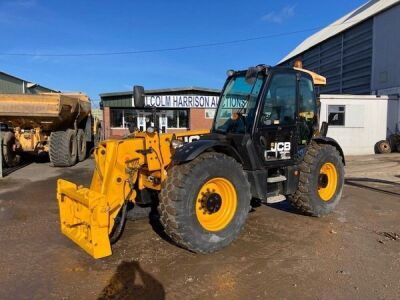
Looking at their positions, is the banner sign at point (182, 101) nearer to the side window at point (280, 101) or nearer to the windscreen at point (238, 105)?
the windscreen at point (238, 105)

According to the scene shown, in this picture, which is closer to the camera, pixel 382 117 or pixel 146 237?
pixel 146 237

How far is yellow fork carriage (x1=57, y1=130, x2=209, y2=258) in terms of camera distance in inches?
170

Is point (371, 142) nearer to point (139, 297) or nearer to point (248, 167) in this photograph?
point (248, 167)

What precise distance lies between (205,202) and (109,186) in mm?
1159

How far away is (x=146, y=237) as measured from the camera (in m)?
5.62

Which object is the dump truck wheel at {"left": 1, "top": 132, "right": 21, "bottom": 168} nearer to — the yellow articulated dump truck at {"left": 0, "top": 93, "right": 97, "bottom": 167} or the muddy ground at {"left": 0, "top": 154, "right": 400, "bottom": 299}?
the yellow articulated dump truck at {"left": 0, "top": 93, "right": 97, "bottom": 167}

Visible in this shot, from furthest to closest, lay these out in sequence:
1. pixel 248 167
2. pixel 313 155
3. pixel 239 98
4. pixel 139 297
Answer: pixel 313 155 < pixel 239 98 < pixel 248 167 < pixel 139 297

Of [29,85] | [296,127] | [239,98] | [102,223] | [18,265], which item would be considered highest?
[29,85]

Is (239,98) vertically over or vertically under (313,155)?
over

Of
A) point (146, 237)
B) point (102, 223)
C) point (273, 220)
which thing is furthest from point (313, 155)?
point (102, 223)

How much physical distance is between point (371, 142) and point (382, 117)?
1.26 meters

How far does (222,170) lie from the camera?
4867 mm

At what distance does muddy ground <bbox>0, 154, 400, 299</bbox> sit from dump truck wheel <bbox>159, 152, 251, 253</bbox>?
0.28 m

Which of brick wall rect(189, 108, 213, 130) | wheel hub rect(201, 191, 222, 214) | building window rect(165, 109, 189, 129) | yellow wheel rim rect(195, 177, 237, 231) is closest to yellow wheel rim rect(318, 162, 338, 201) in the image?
yellow wheel rim rect(195, 177, 237, 231)
